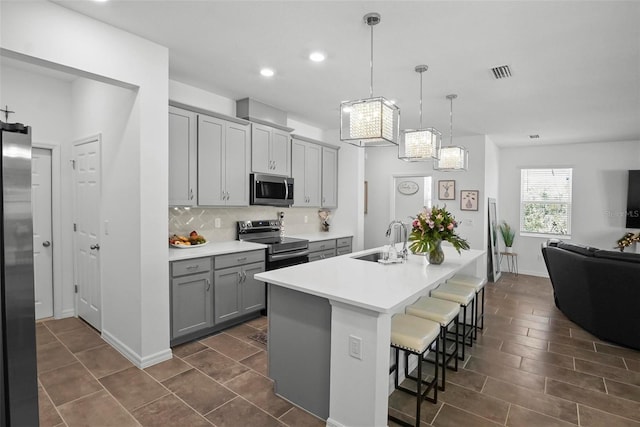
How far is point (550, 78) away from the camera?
3.34 m

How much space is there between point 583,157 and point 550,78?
429cm

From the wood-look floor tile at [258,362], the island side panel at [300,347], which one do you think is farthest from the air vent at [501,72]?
the wood-look floor tile at [258,362]

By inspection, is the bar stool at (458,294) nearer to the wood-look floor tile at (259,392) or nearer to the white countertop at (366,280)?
the white countertop at (366,280)

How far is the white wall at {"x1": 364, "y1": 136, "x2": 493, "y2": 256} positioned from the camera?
6.09 m

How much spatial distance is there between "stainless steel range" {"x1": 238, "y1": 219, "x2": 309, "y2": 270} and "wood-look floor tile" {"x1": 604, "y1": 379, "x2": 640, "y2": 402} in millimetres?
3251

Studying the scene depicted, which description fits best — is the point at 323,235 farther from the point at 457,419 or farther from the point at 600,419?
the point at 600,419

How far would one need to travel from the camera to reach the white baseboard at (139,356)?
285 cm

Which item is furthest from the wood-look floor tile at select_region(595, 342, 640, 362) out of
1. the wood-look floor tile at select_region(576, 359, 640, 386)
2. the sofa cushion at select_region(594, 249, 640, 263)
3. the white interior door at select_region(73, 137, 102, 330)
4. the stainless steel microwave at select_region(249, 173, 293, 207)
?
the white interior door at select_region(73, 137, 102, 330)

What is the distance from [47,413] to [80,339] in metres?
1.30

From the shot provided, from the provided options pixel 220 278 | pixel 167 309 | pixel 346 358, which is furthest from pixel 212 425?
pixel 220 278

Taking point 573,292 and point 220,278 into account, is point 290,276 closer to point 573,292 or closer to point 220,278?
point 220,278

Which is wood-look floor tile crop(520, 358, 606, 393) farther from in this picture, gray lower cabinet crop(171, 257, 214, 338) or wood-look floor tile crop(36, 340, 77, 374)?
wood-look floor tile crop(36, 340, 77, 374)

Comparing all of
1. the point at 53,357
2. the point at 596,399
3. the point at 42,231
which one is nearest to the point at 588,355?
the point at 596,399

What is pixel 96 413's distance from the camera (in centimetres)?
228
